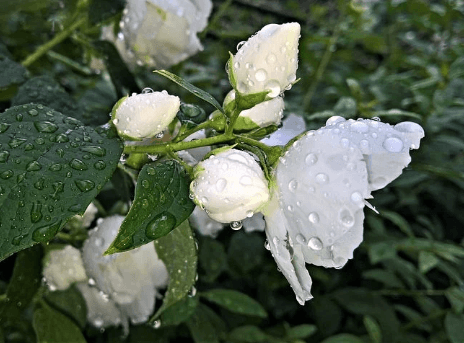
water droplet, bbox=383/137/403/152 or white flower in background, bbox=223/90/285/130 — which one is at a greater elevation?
water droplet, bbox=383/137/403/152

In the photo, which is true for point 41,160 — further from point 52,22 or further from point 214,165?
point 52,22

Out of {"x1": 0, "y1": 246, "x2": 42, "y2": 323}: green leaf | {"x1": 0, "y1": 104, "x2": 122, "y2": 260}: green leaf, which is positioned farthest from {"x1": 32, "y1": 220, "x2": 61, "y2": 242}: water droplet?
{"x1": 0, "y1": 246, "x2": 42, "y2": 323}: green leaf

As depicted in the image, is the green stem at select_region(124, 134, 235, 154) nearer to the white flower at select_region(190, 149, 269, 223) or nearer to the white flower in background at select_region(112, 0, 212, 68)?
the white flower at select_region(190, 149, 269, 223)

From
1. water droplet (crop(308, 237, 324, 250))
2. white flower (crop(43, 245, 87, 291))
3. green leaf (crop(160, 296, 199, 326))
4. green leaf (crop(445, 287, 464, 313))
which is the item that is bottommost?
green leaf (crop(445, 287, 464, 313))

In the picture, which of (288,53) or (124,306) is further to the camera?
(124,306)

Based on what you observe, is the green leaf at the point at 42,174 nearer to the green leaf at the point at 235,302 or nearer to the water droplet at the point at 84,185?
the water droplet at the point at 84,185

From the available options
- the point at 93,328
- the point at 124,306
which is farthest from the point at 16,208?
the point at 93,328
